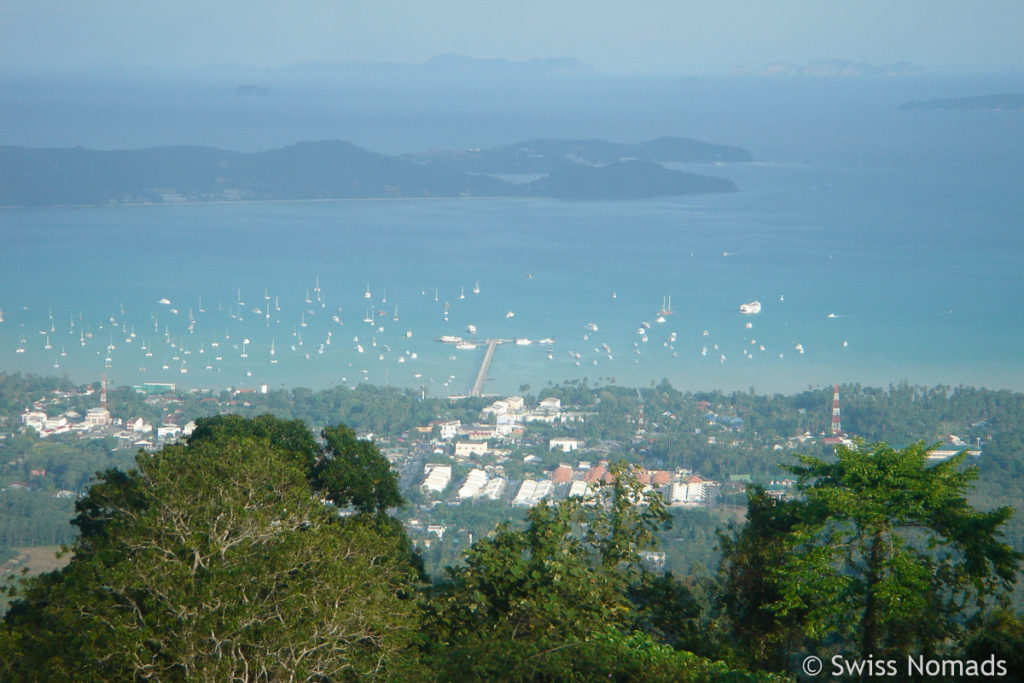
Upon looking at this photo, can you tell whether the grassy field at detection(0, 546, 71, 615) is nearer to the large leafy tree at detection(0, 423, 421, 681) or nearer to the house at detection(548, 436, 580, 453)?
the house at detection(548, 436, 580, 453)

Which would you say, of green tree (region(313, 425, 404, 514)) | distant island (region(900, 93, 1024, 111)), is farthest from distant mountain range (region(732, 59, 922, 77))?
green tree (region(313, 425, 404, 514))

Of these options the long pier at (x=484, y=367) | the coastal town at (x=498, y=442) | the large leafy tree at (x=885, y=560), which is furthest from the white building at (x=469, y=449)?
the large leafy tree at (x=885, y=560)

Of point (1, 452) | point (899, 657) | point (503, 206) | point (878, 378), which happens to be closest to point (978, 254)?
point (878, 378)

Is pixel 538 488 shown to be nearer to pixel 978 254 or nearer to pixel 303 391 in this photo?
pixel 303 391

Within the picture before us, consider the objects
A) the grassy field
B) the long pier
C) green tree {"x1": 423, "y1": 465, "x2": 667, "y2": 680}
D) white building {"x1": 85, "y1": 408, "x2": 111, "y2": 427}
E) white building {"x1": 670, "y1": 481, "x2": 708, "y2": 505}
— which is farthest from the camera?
the long pier

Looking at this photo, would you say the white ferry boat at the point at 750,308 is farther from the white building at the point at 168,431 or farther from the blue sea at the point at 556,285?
the white building at the point at 168,431

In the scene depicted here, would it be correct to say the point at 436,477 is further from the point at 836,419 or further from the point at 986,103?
the point at 986,103
